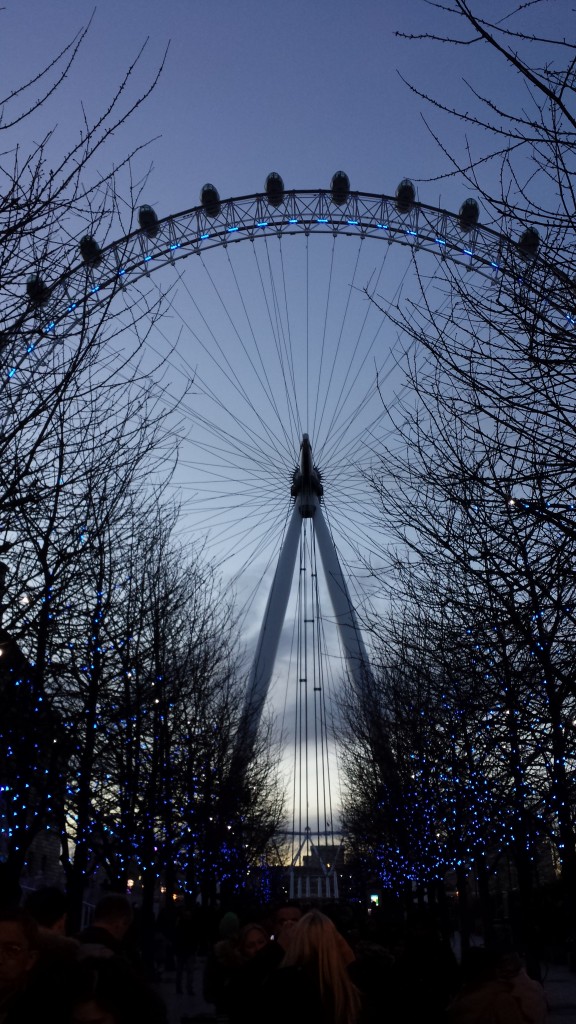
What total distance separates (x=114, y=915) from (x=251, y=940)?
4.28 feet

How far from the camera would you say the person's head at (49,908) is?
777 centimetres

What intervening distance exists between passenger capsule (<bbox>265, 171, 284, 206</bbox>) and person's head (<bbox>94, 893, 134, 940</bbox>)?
94.9 feet

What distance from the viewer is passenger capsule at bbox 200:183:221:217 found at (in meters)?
33.9

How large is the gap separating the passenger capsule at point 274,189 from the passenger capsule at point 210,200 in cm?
174

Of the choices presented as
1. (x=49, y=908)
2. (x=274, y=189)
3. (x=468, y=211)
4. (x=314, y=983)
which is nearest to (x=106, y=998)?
(x=314, y=983)

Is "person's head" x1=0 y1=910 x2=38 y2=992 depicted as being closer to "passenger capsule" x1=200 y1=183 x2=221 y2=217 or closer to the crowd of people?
the crowd of people

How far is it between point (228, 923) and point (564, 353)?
29.5 feet

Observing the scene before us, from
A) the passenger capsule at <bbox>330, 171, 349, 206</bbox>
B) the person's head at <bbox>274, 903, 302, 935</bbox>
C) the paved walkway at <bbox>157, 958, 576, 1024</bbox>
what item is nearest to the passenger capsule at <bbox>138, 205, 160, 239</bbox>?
the passenger capsule at <bbox>330, 171, 349, 206</bbox>

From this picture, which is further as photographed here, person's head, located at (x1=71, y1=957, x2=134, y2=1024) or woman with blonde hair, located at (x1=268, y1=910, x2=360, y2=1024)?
person's head, located at (x1=71, y1=957, x2=134, y2=1024)

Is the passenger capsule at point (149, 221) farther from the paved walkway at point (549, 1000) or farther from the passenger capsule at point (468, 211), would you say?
the paved walkway at point (549, 1000)

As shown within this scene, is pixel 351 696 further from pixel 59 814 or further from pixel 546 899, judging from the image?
pixel 59 814

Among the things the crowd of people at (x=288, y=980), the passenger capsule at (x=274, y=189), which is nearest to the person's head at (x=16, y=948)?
the crowd of people at (x=288, y=980)

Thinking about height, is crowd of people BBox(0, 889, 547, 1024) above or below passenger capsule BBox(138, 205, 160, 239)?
below

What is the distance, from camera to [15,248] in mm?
8477
